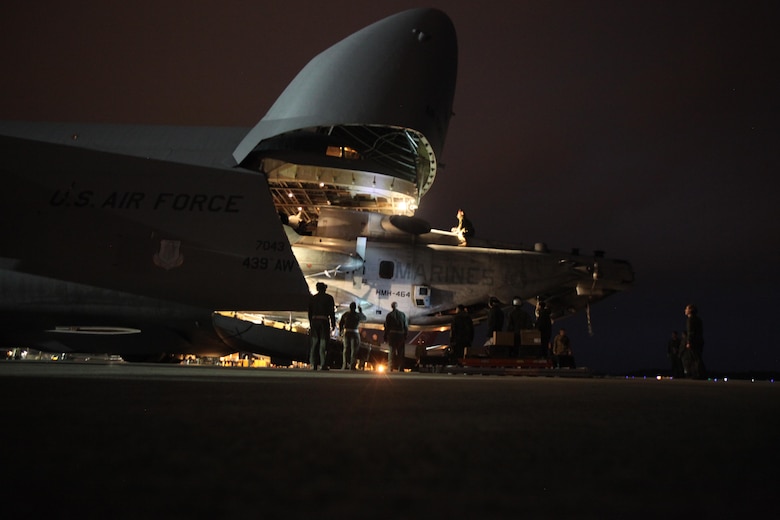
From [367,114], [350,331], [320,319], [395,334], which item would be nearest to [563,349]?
[395,334]

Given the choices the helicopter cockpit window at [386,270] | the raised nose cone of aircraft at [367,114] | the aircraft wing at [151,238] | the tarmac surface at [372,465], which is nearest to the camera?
the tarmac surface at [372,465]

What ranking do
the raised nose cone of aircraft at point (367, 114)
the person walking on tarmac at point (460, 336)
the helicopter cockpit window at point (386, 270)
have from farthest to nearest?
the helicopter cockpit window at point (386, 270)
the raised nose cone of aircraft at point (367, 114)
the person walking on tarmac at point (460, 336)

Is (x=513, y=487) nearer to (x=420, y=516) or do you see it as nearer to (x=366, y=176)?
(x=420, y=516)

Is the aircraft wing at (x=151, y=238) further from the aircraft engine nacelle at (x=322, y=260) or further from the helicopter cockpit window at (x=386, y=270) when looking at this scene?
the helicopter cockpit window at (x=386, y=270)

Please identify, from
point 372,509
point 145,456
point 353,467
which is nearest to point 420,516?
point 372,509

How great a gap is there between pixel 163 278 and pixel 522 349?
24.8 feet

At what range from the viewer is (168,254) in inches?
487

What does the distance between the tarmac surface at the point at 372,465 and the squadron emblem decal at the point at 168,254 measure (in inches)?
426

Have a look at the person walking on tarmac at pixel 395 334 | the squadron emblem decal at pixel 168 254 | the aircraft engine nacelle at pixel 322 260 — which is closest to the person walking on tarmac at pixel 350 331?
the person walking on tarmac at pixel 395 334

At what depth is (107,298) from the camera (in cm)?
1249

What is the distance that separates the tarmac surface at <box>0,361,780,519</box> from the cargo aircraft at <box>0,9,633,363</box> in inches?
417

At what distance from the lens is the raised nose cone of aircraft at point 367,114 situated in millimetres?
13781

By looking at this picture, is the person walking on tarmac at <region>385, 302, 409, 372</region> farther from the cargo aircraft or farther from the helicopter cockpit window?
the helicopter cockpit window

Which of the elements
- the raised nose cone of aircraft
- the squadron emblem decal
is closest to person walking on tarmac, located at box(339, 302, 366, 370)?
the squadron emblem decal
